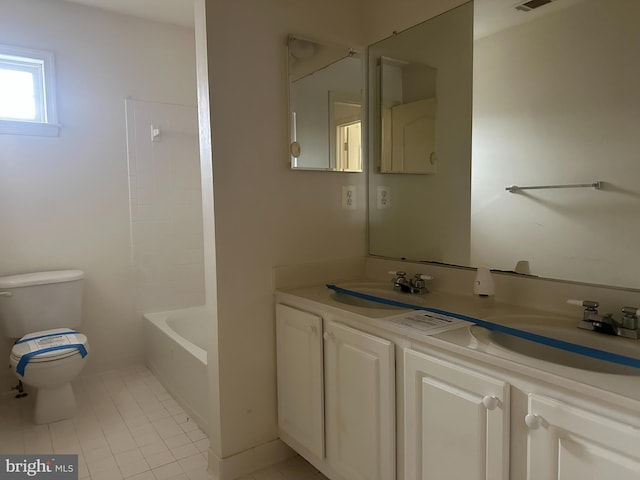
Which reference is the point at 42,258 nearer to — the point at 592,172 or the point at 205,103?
the point at 205,103

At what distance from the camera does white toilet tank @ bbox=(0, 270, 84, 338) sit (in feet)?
8.20

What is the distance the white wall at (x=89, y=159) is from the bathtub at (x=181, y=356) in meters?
0.23

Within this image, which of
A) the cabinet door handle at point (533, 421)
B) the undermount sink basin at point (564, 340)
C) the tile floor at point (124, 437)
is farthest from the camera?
the tile floor at point (124, 437)

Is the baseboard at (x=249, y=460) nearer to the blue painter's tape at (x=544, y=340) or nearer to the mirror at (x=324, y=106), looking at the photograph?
the blue painter's tape at (x=544, y=340)

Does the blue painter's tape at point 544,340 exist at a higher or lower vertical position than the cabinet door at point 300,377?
higher

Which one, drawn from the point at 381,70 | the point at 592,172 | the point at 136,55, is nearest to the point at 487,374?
the point at 592,172

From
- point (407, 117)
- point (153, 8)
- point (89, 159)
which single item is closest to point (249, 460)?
point (407, 117)

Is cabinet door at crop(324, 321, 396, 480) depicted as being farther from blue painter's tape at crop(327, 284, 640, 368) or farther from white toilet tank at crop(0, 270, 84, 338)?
white toilet tank at crop(0, 270, 84, 338)

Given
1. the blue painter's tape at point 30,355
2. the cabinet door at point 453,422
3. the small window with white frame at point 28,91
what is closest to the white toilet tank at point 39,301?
the blue painter's tape at point 30,355

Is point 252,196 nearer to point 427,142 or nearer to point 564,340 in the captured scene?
point 427,142

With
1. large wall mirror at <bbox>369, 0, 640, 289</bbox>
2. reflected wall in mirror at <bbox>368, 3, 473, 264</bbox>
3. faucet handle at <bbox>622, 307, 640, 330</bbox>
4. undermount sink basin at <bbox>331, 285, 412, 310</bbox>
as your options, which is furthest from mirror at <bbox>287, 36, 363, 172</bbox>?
faucet handle at <bbox>622, 307, 640, 330</bbox>

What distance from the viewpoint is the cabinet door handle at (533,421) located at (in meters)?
0.96

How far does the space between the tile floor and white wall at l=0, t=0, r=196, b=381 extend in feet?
1.35

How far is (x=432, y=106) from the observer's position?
198 cm
